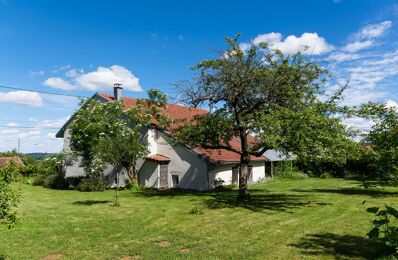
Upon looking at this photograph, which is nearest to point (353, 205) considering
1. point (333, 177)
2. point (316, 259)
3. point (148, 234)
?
point (316, 259)

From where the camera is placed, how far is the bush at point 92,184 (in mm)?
28609

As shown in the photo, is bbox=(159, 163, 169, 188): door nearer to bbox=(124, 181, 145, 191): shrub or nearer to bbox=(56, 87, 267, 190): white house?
bbox=(56, 87, 267, 190): white house

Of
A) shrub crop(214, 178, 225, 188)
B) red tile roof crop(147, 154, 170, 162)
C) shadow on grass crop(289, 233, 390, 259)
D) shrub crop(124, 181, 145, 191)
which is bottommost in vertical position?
shadow on grass crop(289, 233, 390, 259)

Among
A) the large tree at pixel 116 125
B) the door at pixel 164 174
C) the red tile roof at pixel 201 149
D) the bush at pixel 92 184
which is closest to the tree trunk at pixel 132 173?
the large tree at pixel 116 125

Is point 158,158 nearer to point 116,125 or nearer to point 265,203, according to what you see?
point 116,125

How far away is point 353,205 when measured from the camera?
1870cm

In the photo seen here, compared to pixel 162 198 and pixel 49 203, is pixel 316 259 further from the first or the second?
pixel 49 203

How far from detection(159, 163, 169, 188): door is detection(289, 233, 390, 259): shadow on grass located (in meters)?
18.7

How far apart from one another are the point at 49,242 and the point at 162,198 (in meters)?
11.2

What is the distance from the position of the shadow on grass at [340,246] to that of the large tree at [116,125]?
17056 mm

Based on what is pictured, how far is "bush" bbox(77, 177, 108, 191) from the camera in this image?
28609mm

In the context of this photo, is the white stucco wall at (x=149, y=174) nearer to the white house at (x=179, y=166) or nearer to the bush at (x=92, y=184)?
the white house at (x=179, y=166)

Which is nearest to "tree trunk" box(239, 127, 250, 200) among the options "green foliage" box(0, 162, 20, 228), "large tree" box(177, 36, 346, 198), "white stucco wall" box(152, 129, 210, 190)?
"large tree" box(177, 36, 346, 198)

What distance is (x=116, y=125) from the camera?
2739 centimetres
